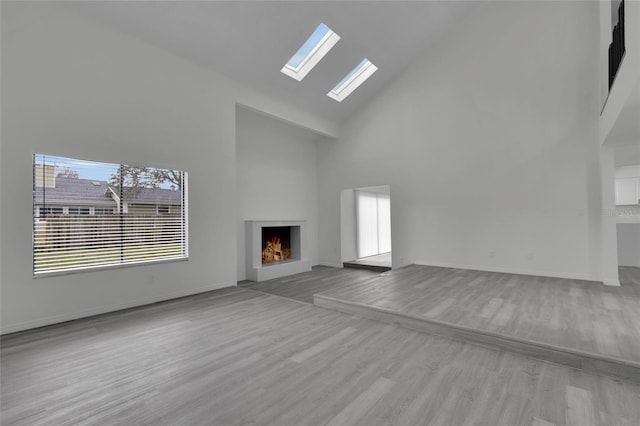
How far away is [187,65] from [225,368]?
460cm

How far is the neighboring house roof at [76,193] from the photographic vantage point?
349 cm

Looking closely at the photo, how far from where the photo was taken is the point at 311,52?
18.4 feet

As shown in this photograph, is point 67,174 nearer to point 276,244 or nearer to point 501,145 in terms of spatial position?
point 276,244

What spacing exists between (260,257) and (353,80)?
4.45 m

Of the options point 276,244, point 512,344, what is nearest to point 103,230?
point 276,244

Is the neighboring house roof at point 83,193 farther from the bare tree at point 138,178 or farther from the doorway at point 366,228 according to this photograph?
the doorway at point 366,228

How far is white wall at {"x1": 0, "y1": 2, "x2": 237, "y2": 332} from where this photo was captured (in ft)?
10.6

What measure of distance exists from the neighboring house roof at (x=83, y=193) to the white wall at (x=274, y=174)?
6.60 feet

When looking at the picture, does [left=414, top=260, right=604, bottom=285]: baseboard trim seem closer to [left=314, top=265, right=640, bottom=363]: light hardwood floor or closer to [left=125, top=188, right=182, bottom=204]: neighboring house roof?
[left=314, top=265, right=640, bottom=363]: light hardwood floor

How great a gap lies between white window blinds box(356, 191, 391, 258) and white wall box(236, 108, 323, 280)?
1.31 m

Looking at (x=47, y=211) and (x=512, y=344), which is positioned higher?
(x=47, y=211)

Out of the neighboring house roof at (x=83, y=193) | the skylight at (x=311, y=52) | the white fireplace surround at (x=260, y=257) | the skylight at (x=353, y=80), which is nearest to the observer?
the neighboring house roof at (x=83, y=193)

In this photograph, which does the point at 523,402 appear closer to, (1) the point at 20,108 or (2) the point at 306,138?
(1) the point at 20,108

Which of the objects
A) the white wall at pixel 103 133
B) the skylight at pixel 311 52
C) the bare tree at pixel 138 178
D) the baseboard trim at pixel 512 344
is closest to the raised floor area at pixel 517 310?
the baseboard trim at pixel 512 344
